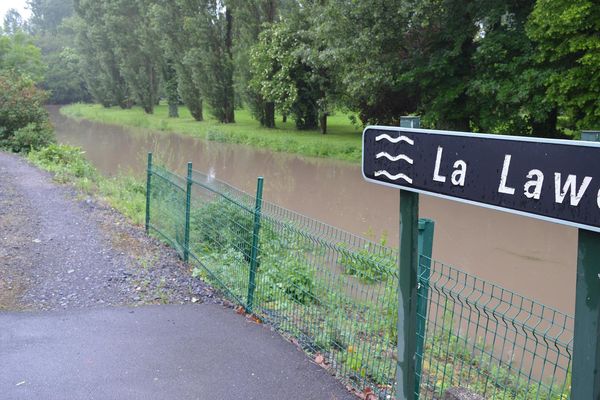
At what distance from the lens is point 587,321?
2025mm

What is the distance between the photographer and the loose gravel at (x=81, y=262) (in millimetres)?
6055

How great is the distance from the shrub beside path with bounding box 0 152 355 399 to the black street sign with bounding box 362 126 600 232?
1992 mm

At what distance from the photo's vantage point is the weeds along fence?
12.9 feet

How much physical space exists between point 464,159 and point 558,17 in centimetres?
1419

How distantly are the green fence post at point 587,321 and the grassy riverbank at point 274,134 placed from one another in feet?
67.6

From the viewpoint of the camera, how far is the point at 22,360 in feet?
14.5

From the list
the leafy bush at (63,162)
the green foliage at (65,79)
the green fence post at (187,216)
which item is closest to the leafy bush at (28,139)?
the leafy bush at (63,162)

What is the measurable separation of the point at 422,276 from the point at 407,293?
0.40m

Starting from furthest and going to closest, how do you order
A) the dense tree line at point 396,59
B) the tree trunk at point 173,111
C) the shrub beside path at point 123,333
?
the tree trunk at point 173,111 < the dense tree line at point 396,59 < the shrub beside path at point 123,333

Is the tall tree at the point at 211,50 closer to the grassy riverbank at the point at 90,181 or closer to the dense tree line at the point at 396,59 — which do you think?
the dense tree line at the point at 396,59

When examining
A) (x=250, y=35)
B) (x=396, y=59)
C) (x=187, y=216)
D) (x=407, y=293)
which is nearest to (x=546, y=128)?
(x=396, y=59)

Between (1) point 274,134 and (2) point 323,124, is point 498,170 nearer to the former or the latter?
(1) point 274,134

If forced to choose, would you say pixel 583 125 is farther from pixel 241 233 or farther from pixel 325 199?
pixel 241 233

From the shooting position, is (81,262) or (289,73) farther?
(289,73)
